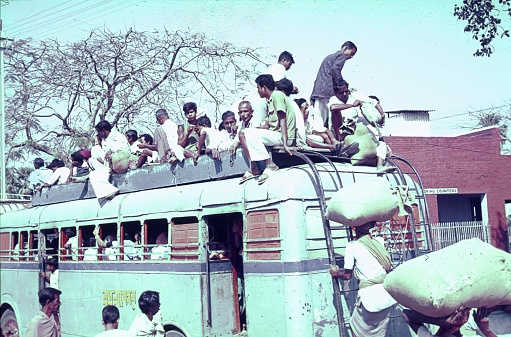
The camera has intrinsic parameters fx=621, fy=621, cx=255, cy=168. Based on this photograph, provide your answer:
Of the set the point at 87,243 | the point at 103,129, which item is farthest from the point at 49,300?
the point at 103,129

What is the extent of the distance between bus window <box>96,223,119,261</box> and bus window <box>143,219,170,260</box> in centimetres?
56

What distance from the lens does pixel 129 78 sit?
17688mm

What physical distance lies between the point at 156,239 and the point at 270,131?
7.57 ft

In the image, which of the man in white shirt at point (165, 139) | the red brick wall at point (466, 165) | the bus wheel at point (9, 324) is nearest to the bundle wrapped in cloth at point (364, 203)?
the man in white shirt at point (165, 139)

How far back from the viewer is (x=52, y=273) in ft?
32.3

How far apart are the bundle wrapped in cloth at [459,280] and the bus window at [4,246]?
29.6 ft

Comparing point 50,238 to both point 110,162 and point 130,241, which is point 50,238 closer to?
point 110,162

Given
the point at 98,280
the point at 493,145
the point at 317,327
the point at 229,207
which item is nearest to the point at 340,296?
the point at 317,327

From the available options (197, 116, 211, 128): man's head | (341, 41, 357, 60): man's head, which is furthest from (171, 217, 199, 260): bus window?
(341, 41, 357, 60): man's head

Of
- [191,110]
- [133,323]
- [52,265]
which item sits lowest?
[133,323]

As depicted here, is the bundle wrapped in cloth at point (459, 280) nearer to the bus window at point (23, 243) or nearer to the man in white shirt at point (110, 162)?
the man in white shirt at point (110, 162)

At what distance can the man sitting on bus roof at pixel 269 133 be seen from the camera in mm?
6441

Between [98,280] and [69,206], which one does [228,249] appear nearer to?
[98,280]

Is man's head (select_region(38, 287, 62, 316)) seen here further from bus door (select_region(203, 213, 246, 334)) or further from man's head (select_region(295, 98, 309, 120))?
man's head (select_region(295, 98, 309, 120))
